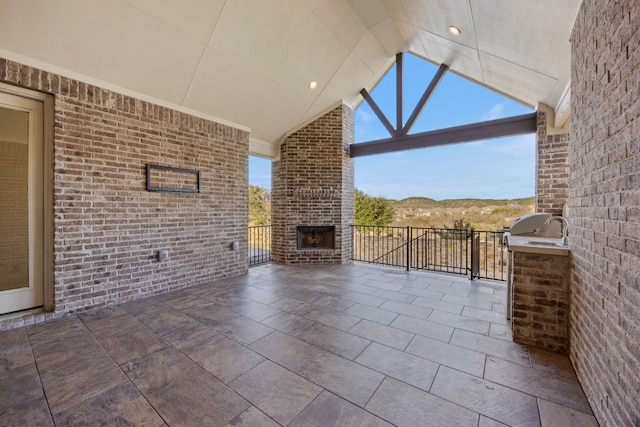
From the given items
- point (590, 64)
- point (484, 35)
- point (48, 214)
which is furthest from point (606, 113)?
point (48, 214)

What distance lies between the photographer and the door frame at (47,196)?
2807 mm

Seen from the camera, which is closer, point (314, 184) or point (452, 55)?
point (452, 55)

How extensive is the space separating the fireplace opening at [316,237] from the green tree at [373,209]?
4.17 metres

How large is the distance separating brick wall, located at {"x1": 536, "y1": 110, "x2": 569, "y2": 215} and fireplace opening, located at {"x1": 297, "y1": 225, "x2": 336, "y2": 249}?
3.53 metres

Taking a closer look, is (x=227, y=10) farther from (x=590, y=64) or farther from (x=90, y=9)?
(x=590, y=64)

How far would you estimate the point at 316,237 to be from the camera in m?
5.86

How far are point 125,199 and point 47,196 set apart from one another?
676mm

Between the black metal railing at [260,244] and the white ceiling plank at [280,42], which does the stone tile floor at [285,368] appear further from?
the white ceiling plank at [280,42]

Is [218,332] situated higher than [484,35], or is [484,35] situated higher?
[484,35]

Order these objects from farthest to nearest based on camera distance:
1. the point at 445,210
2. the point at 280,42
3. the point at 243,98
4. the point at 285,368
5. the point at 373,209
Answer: the point at 373,209, the point at 445,210, the point at 243,98, the point at 280,42, the point at 285,368

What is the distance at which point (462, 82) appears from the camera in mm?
4637

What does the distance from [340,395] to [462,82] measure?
512 centimetres

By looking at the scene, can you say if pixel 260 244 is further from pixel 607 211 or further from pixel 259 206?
pixel 607 211

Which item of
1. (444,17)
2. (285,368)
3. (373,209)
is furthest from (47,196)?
(373,209)
